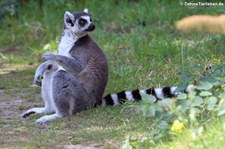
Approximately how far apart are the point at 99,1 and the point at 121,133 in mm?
6119

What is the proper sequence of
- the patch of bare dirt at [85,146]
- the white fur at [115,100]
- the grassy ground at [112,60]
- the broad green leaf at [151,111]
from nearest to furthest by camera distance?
the broad green leaf at [151,111], the patch of bare dirt at [85,146], the grassy ground at [112,60], the white fur at [115,100]

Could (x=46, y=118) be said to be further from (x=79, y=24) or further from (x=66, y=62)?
(x=79, y=24)

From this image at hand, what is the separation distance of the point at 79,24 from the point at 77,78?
2.41 feet

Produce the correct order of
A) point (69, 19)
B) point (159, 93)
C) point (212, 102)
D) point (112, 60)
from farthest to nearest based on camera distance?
1. point (112, 60)
2. point (69, 19)
3. point (159, 93)
4. point (212, 102)

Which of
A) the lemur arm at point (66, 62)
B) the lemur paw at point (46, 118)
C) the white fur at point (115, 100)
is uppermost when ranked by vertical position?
the lemur arm at point (66, 62)

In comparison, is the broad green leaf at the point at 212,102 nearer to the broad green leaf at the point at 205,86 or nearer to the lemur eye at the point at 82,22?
the broad green leaf at the point at 205,86

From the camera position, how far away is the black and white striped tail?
5.95 metres

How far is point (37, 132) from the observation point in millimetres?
5652

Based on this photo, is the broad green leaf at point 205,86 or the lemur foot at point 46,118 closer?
the broad green leaf at point 205,86

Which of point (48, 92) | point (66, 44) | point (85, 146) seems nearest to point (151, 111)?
point (85, 146)

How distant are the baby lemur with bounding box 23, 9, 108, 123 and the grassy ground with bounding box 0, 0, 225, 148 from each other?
5.7 inches

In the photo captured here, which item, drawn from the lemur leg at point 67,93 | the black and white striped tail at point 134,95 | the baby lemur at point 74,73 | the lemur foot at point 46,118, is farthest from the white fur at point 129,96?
the lemur foot at point 46,118

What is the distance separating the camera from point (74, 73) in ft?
20.7

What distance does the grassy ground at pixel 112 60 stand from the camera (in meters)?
5.31
